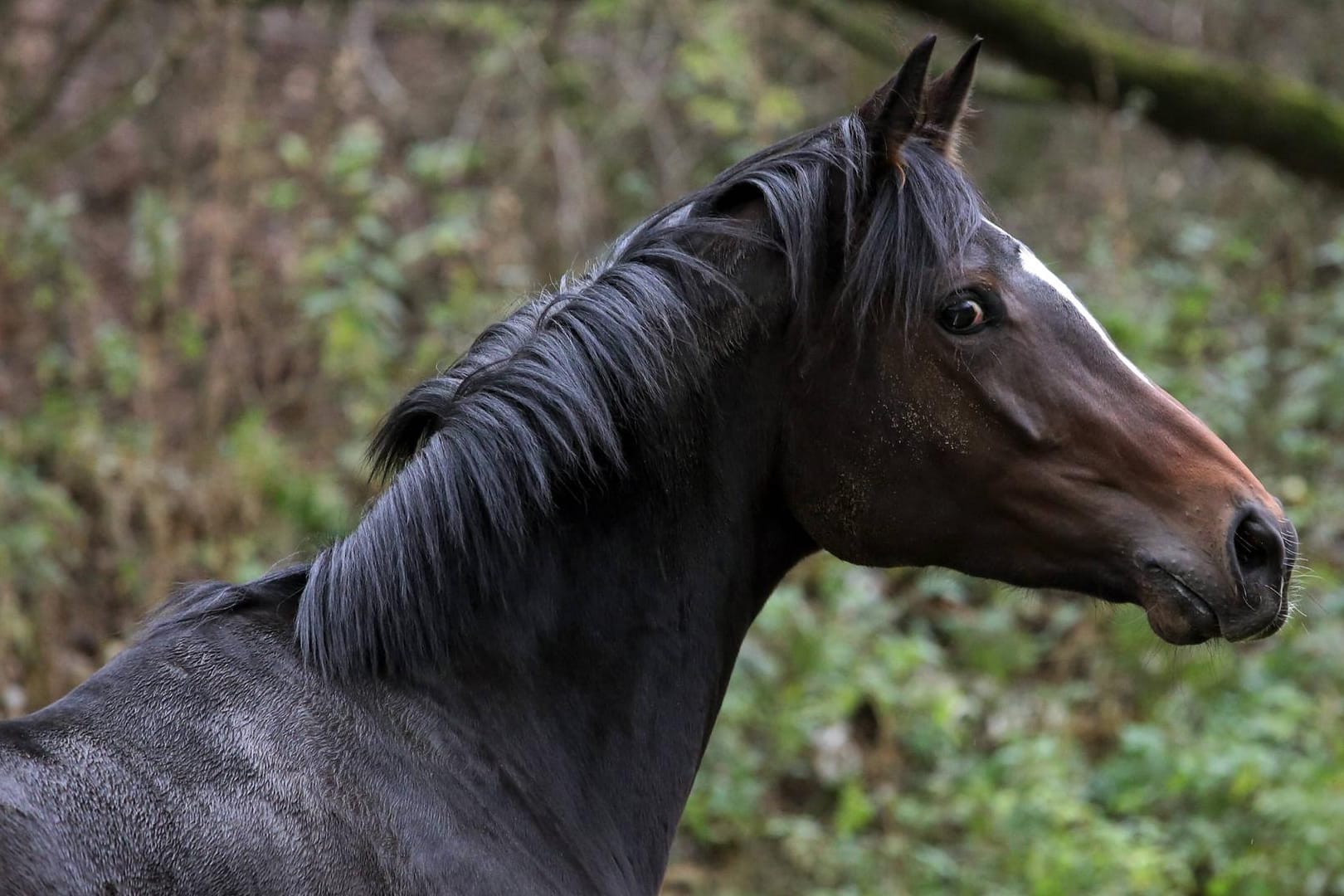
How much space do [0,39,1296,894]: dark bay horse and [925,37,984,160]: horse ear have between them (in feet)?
0.40

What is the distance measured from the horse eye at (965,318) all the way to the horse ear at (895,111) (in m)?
0.29

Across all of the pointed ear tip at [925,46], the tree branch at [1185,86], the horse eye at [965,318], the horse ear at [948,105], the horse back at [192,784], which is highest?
the pointed ear tip at [925,46]

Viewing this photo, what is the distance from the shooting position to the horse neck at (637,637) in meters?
2.41

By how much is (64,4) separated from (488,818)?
390 inches

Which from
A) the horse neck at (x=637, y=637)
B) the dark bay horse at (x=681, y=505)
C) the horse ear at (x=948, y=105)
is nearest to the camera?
the dark bay horse at (x=681, y=505)

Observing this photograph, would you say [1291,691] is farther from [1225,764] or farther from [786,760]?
[786,760]

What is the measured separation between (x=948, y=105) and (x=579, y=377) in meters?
1.00

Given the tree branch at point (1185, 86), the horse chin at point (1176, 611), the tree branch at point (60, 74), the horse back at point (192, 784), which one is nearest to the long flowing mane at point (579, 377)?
the horse back at point (192, 784)

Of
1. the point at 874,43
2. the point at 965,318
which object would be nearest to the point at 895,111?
the point at 965,318

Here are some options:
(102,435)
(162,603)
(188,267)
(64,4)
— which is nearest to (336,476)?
(102,435)

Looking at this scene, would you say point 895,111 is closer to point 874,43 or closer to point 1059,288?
point 1059,288

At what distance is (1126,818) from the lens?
5902 millimetres

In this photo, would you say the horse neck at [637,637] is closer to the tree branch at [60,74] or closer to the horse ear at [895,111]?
the horse ear at [895,111]

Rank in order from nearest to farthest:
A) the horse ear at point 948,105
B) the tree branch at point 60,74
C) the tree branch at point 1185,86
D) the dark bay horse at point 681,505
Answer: the dark bay horse at point 681,505
the horse ear at point 948,105
the tree branch at point 60,74
the tree branch at point 1185,86
